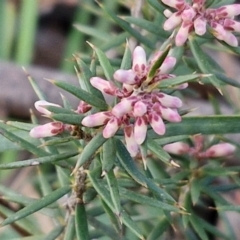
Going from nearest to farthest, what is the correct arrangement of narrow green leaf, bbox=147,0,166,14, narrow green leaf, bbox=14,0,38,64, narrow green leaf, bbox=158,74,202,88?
narrow green leaf, bbox=158,74,202,88 → narrow green leaf, bbox=147,0,166,14 → narrow green leaf, bbox=14,0,38,64

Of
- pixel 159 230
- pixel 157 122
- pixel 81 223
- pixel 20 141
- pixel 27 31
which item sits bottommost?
pixel 27 31

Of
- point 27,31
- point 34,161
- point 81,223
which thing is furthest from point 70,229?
point 27,31

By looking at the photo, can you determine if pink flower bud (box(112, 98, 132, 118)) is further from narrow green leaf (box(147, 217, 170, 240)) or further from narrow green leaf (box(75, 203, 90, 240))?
narrow green leaf (box(147, 217, 170, 240))

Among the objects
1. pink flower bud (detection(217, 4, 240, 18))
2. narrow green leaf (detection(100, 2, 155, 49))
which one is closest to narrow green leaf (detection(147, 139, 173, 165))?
pink flower bud (detection(217, 4, 240, 18))

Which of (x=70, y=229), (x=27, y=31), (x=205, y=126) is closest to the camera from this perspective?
(x=205, y=126)

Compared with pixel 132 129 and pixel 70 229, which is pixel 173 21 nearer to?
pixel 132 129

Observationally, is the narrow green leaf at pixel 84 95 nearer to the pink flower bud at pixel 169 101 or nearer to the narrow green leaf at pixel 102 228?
the pink flower bud at pixel 169 101

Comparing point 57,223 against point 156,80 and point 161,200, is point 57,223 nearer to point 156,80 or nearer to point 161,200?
point 161,200
